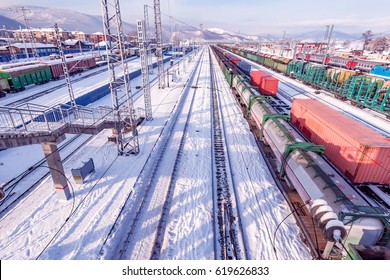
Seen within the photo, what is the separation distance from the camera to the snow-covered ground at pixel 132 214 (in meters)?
10.1

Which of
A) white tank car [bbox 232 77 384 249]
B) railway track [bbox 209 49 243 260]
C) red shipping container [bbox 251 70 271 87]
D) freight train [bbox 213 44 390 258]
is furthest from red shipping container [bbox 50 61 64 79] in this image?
white tank car [bbox 232 77 384 249]

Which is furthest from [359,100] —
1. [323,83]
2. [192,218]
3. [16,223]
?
[16,223]

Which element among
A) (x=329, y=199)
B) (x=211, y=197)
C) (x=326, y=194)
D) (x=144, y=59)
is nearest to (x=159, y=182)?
(x=211, y=197)

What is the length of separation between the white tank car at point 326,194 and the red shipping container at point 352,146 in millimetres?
2374

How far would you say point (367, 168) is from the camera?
12.5 meters

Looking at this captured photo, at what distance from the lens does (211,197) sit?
43.9 feet

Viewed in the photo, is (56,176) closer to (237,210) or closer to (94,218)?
(94,218)

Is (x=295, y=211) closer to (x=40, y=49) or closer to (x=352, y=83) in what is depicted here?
(x=352, y=83)

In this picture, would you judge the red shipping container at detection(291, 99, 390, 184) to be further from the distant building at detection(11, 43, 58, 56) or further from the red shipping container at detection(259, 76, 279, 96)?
the distant building at detection(11, 43, 58, 56)

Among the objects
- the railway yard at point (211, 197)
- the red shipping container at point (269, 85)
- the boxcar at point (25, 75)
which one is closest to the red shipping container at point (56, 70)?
the boxcar at point (25, 75)

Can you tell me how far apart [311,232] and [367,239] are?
237 cm

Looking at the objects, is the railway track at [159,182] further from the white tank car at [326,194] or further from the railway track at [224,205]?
the white tank car at [326,194]

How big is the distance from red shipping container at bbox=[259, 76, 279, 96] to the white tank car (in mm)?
17156

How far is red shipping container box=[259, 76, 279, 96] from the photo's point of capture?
3057 centimetres
